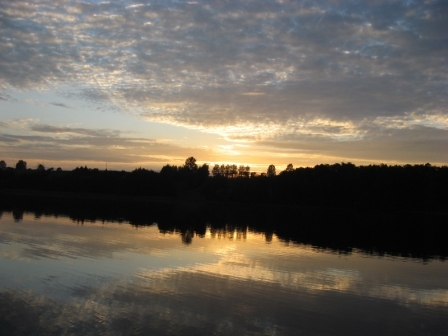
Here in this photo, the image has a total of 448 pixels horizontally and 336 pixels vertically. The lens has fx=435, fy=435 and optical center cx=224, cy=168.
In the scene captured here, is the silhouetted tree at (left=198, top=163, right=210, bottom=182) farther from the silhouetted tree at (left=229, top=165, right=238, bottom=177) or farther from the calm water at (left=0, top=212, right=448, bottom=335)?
the calm water at (left=0, top=212, right=448, bottom=335)

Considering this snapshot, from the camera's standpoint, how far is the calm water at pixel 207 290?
11.8 m

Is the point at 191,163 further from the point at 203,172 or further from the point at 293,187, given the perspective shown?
the point at 293,187

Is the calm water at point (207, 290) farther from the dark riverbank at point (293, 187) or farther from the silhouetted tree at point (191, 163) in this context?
the silhouetted tree at point (191, 163)

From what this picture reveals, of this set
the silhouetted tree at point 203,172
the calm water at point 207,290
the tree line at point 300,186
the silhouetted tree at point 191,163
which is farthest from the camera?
the silhouetted tree at point 191,163

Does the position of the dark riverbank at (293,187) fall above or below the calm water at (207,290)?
above

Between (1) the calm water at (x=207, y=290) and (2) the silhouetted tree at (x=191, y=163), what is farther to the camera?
(2) the silhouetted tree at (x=191, y=163)

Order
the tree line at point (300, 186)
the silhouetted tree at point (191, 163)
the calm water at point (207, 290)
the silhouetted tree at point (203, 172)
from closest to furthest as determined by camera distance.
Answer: the calm water at point (207, 290) → the tree line at point (300, 186) → the silhouetted tree at point (203, 172) → the silhouetted tree at point (191, 163)

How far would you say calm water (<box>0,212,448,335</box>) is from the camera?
11.8 meters

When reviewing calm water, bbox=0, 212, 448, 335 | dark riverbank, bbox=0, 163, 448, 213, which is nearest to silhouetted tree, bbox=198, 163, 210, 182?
dark riverbank, bbox=0, 163, 448, 213

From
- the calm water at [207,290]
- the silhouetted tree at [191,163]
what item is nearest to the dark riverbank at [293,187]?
the silhouetted tree at [191,163]

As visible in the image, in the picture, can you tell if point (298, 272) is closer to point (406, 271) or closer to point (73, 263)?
point (406, 271)

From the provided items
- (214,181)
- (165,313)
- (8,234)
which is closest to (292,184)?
(214,181)

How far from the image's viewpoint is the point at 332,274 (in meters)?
20.4

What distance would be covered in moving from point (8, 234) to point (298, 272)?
19.5 m
